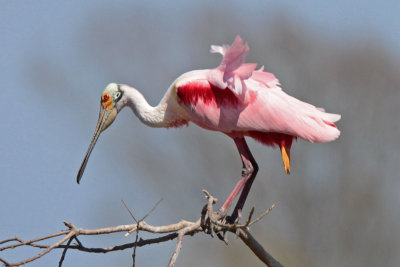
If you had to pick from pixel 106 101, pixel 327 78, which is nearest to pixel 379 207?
pixel 327 78

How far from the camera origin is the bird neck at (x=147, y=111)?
831 cm

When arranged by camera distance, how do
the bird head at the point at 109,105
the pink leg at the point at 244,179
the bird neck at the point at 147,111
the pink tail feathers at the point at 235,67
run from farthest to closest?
the bird head at the point at 109,105 → the bird neck at the point at 147,111 → the pink leg at the point at 244,179 → the pink tail feathers at the point at 235,67

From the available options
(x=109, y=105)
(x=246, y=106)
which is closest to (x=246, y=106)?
(x=246, y=106)

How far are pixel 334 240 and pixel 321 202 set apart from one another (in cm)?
65

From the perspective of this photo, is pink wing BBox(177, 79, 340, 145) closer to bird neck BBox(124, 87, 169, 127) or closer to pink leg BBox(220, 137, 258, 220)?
pink leg BBox(220, 137, 258, 220)

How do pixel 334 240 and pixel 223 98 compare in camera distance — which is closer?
pixel 223 98

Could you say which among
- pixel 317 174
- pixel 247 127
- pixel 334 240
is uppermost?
pixel 247 127

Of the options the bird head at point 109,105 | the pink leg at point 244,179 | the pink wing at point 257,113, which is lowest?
the pink leg at point 244,179

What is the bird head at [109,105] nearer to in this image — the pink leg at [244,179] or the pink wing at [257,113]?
the pink wing at [257,113]

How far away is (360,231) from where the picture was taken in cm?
1672

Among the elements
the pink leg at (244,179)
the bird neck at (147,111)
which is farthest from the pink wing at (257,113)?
the bird neck at (147,111)

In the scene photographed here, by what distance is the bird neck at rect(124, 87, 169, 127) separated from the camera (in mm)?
8312

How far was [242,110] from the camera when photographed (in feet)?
26.1

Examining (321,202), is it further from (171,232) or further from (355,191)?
(171,232)
